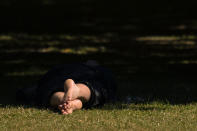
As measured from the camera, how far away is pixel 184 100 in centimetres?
646

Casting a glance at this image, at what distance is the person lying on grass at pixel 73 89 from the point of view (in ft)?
18.4

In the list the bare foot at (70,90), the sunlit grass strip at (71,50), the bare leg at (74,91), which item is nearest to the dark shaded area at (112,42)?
the sunlit grass strip at (71,50)

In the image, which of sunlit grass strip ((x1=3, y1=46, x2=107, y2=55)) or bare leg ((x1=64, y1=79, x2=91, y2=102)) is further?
sunlit grass strip ((x1=3, y1=46, x2=107, y2=55))

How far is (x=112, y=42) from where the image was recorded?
1167 cm

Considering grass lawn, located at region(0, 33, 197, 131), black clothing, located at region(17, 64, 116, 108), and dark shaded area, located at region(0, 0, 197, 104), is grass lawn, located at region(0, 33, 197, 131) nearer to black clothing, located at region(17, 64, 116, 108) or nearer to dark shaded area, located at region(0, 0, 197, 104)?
dark shaded area, located at region(0, 0, 197, 104)

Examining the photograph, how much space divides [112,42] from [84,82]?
5.72m

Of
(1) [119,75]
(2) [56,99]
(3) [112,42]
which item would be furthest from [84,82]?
(3) [112,42]

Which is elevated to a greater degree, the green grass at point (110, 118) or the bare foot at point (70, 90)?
the bare foot at point (70, 90)

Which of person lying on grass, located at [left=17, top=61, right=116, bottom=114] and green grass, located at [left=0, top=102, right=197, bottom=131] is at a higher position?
person lying on grass, located at [left=17, top=61, right=116, bottom=114]

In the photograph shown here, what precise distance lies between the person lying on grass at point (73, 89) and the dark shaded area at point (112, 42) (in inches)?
20.8

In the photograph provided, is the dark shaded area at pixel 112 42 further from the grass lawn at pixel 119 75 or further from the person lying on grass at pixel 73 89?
the person lying on grass at pixel 73 89

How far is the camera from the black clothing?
5.97 meters

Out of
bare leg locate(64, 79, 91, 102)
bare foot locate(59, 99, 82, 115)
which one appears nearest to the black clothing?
bare leg locate(64, 79, 91, 102)

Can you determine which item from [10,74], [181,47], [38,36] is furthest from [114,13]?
[10,74]
